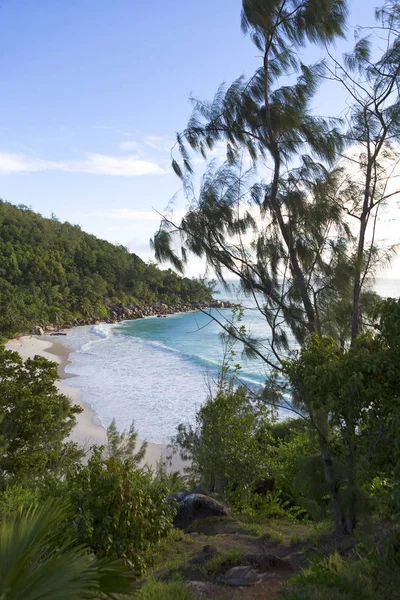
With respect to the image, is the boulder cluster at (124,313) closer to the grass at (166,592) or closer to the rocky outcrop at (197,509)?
the rocky outcrop at (197,509)

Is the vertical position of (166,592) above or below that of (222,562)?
above

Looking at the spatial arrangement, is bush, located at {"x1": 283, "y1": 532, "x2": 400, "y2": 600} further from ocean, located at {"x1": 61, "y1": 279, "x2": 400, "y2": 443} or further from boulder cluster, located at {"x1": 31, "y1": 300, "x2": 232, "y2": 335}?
boulder cluster, located at {"x1": 31, "y1": 300, "x2": 232, "y2": 335}

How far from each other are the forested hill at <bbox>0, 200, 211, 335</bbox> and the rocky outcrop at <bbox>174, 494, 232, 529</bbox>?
3037 centimetres

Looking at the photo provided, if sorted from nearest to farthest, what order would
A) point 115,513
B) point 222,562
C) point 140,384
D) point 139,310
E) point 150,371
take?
1. point 115,513
2. point 222,562
3. point 140,384
4. point 150,371
5. point 139,310

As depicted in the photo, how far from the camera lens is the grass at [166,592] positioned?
11.8 feet

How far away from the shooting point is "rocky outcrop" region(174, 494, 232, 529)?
290 inches

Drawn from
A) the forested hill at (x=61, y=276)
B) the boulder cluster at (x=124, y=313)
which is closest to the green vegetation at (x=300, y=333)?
the forested hill at (x=61, y=276)

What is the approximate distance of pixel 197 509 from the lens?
7453 mm

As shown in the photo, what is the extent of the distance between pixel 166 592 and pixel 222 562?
1433mm

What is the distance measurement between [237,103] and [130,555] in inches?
213

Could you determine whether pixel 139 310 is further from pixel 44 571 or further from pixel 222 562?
pixel 44 571

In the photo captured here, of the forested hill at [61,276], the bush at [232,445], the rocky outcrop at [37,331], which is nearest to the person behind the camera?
the bush at [232,445]

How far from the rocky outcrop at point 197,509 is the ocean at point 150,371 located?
7.47 ft

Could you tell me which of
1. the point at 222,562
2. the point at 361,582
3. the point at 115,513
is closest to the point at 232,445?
the point at 222,562
